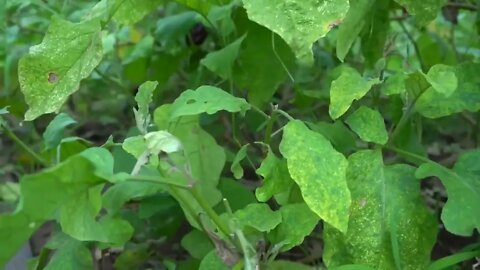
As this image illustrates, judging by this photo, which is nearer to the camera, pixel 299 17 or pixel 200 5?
pixel 299 17

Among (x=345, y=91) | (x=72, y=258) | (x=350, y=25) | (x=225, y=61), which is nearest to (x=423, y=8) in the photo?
(x=350, y=25)

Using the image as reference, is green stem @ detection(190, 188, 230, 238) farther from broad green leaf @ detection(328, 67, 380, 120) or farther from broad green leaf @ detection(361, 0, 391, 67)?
broad green leaf @ detection(361, 0, 391, 67)

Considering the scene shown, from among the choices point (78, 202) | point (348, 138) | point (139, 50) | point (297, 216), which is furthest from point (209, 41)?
point (78, 202)

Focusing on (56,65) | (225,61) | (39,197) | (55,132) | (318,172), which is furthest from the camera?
(225,61)

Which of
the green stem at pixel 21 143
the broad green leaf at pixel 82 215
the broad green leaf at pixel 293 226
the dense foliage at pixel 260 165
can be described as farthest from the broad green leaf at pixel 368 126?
the green stem at pixel 21 143

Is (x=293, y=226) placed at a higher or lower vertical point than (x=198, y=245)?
higher

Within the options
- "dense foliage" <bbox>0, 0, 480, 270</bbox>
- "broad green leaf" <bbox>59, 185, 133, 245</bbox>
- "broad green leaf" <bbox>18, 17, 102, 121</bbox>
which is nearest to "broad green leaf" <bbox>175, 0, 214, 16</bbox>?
"dense foliage" <bbox>0, 0, 480, 270</bbox>

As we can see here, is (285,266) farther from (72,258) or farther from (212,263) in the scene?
(72,258)
